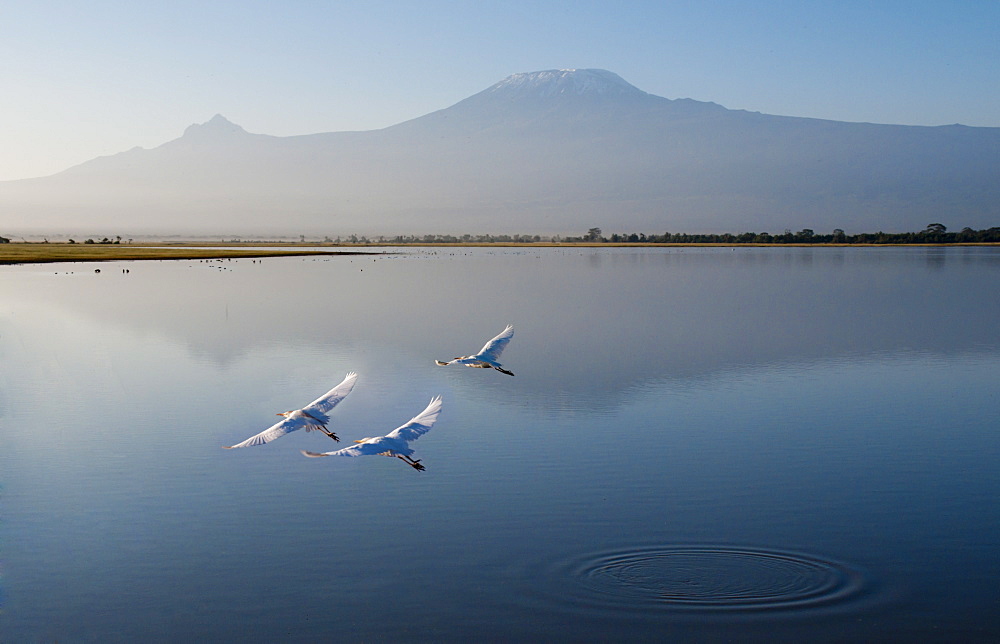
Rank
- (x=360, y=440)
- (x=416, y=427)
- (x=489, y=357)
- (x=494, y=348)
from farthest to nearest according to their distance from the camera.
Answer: (x=494, y=348), (x=489, y=357), (x=360, y=440), (x=416, y=427)

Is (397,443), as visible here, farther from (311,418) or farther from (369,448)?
(311,418)

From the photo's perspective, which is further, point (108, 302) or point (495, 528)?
point (108, 302)

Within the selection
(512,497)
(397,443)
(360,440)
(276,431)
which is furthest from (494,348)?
A: (276,431)

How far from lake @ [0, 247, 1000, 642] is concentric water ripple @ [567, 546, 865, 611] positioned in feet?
0.12

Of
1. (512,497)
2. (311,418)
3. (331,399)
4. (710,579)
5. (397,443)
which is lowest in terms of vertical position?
(710,579)

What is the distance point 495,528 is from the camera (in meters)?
12.3

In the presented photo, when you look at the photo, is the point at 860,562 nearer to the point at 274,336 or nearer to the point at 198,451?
the point at 198,451

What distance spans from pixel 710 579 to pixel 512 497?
3.84 m

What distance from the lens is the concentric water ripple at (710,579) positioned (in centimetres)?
1004

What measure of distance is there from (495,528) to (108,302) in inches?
1704

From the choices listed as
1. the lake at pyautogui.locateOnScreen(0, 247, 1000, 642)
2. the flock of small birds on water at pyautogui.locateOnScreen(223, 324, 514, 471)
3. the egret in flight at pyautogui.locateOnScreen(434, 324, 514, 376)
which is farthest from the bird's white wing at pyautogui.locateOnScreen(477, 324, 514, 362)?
the flock of small birds on water at pyautogui.locateOnScreen(223, 324, 514, 471)

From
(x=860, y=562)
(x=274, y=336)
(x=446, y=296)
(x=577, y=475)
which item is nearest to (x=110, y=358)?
(x=274, y=336)

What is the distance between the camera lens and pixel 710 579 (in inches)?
418

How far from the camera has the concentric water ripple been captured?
1004 centimetres
